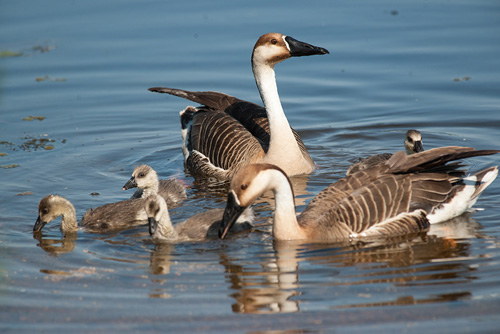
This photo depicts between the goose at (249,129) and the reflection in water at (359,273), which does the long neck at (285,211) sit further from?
the goose at (249,129)

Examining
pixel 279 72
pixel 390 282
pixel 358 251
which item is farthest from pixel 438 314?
pixel 279 72

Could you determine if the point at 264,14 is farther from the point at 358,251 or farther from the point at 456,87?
→ the point at 358,251

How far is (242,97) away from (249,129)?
2297 mm

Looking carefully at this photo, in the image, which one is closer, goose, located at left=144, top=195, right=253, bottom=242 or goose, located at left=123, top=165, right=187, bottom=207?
goose, located at left=144, top=195, right=253, bottom=242

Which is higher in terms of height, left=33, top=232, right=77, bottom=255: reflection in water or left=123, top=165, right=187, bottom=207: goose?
left=123, top=165, right=187, bottom=207: goose

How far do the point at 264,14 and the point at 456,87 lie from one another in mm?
5654

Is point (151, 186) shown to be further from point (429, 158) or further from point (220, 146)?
point (429, 158)

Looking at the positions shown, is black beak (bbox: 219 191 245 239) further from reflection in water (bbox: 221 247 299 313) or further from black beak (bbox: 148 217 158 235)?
black beak (bbox: 148 217 158 235)

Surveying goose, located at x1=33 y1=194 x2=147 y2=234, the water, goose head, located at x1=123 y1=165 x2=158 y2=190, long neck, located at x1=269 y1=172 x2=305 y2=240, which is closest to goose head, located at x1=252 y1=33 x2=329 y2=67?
the water

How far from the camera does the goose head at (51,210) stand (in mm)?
9250

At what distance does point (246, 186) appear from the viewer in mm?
8211

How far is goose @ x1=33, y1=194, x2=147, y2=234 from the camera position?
928cm

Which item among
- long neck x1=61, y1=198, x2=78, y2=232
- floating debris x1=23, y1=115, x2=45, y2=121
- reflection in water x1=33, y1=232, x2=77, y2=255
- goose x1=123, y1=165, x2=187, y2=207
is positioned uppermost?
floating debris x1=23, y1=115, x2=45, y2=121

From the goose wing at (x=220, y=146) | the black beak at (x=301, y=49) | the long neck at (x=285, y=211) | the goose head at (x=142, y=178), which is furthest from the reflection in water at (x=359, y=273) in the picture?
the black beak at (x=301, y=49)
